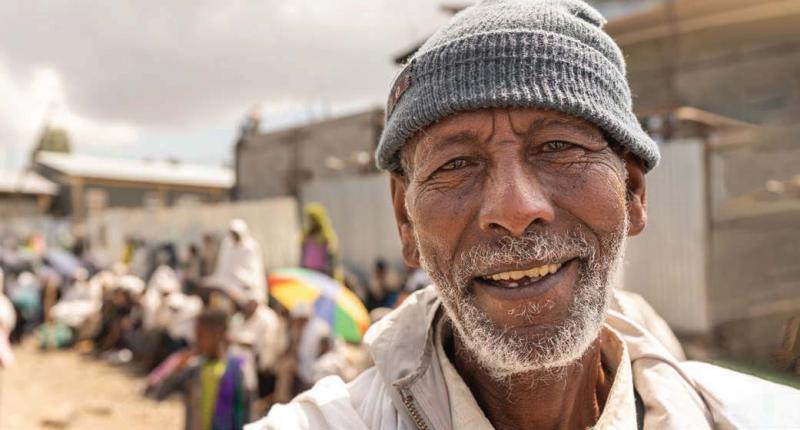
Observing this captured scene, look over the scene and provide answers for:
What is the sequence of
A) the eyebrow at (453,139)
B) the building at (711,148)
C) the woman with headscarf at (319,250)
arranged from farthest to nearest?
the woman with headscarf at (319,250), the building at (711,148), the eyebrow at (453,139)

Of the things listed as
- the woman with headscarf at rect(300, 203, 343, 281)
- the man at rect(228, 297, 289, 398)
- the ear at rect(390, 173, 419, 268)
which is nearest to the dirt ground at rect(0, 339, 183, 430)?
the man at rect(228, 297, 289, 398)

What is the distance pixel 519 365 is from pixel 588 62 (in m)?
0.64

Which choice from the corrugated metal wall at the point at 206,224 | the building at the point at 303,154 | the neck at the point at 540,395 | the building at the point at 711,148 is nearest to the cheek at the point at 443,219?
the neck at the point at 540,395

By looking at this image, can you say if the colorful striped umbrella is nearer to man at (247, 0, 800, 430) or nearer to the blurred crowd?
the blurred crowd

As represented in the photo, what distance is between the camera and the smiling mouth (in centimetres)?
128

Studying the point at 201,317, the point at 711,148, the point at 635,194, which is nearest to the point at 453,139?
the point at 635,194

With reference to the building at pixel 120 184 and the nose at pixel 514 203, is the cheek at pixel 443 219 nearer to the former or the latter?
the nose at pixel 514 203

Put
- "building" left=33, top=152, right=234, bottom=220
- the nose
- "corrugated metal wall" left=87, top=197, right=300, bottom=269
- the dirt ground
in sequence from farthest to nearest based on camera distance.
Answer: "building" left=33, top=152, right=234, bottom=220
"corrugated metal wall" left=87, top=197, right=300, bottom=269
the dirt ground
the nose

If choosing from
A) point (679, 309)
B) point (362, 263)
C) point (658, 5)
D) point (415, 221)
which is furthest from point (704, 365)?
point (362, 263)

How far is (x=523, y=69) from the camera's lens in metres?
1.30

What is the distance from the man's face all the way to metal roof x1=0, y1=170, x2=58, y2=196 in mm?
27069

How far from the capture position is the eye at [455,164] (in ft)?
4.54

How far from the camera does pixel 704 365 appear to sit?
4.78 ft

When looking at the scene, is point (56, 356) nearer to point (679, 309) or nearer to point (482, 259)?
point (679, 309)
